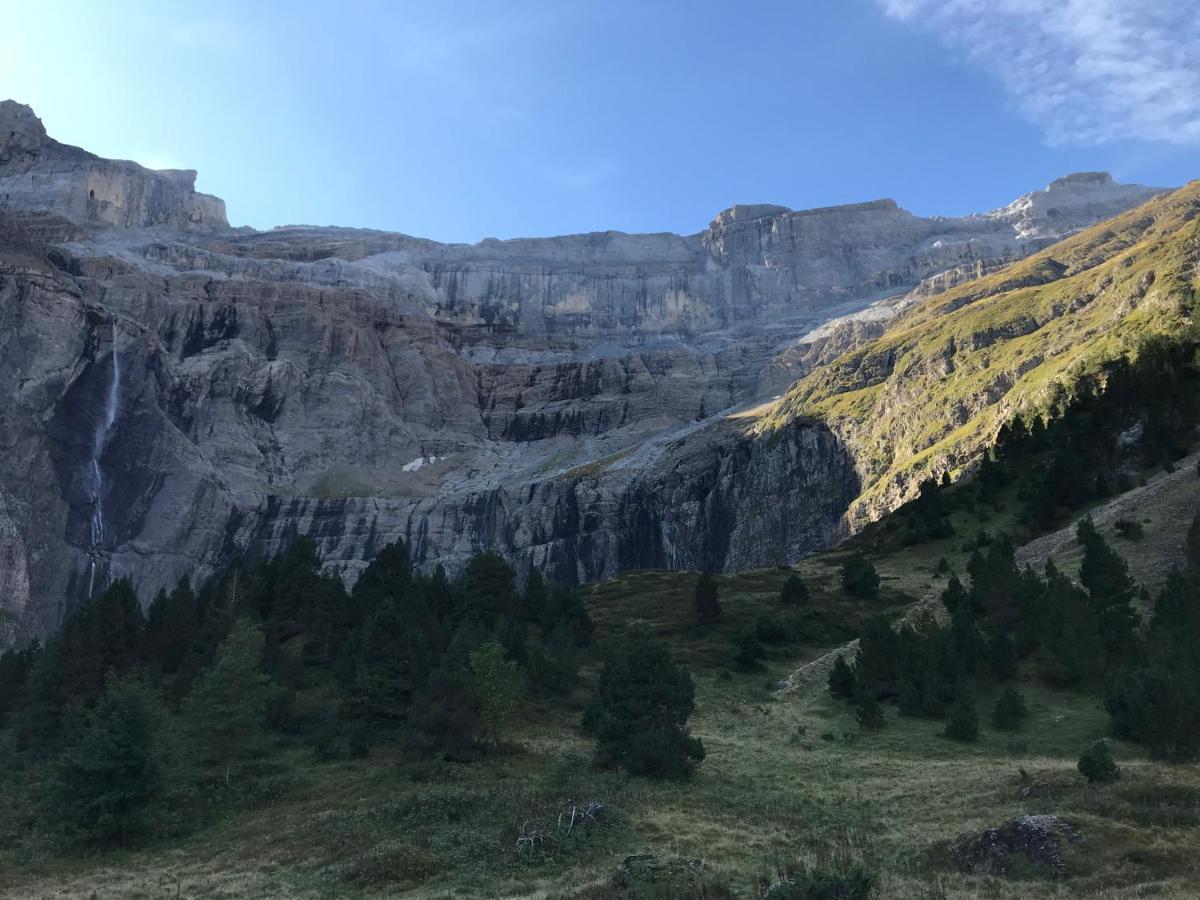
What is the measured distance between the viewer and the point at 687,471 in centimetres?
18162

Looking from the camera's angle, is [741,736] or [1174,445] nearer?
[741,736]

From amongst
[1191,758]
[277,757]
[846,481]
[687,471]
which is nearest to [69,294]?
[687,471]

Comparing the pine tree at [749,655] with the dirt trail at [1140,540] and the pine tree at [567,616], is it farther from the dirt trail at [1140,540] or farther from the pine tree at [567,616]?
the pine tree at [567,616]

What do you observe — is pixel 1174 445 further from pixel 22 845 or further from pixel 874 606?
pixel 22 845

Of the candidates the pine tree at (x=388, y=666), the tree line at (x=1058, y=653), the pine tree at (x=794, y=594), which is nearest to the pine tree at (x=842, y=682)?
the tree line at (x=1058, y=653)

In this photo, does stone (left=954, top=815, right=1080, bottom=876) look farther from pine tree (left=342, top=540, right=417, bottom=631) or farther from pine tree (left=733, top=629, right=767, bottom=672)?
pine tree (left=342, top=540, right=417, bottom=631)

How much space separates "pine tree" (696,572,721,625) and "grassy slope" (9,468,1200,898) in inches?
953

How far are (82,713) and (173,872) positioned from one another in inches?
894

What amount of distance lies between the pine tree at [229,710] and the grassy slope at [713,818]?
236 centimetres

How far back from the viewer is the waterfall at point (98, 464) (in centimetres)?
15975

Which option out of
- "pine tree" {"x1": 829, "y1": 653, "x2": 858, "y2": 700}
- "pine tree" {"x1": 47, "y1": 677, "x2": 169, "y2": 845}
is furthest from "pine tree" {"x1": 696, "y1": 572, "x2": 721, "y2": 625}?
"pine tree" {"x1": 47, "y1": 677, "x2": 169, "y2": 845}

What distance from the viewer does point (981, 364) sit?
507 ft

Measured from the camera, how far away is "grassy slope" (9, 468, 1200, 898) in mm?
20641

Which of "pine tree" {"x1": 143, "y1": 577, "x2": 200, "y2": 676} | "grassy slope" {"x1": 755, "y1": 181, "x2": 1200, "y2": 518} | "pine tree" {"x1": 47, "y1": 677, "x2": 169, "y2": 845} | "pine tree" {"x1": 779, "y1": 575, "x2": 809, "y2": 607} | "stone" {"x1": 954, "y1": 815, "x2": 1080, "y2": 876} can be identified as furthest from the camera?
"grassy slope" {"x1": 755, "y1": 181, "x2": 1200, "y2": 518}
